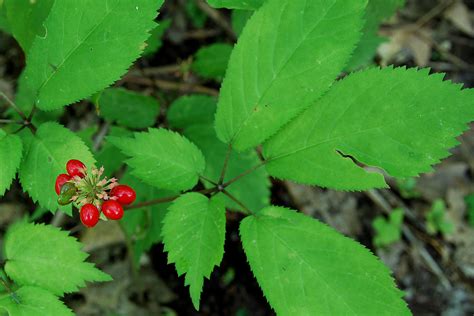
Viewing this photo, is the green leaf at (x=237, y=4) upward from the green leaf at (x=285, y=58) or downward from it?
upward

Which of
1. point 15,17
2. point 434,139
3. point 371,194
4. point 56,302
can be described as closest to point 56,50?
point 15,17

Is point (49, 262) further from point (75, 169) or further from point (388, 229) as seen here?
point (388, 229)

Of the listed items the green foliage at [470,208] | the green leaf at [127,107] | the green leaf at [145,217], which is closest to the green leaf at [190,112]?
the green leaf at [127,107]

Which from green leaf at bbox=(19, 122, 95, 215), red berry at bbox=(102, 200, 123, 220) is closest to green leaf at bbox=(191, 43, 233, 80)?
green leaf at bbox=(19, 122, 95, 215)

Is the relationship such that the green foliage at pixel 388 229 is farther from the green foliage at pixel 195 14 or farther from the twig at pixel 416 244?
the green foliage at pixel 195 14

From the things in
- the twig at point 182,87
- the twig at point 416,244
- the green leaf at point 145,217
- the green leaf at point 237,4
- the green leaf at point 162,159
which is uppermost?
the green leaf at point 237,4

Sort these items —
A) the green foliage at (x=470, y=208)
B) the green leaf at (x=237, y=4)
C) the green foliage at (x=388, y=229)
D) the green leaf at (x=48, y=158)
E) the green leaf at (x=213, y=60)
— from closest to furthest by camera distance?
1. the green leaf at (x=48, y=158)
2. the green leaf at (x=237, y=4)
3. the green leaf at (x=213, y=60)
4. the green foliage at (x=388, y=229)
5. the green foliage at (x=470, y=208)

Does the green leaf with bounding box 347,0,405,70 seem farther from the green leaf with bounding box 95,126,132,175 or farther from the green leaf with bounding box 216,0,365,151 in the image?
the green leaf with bounding box 95,126,132,175
